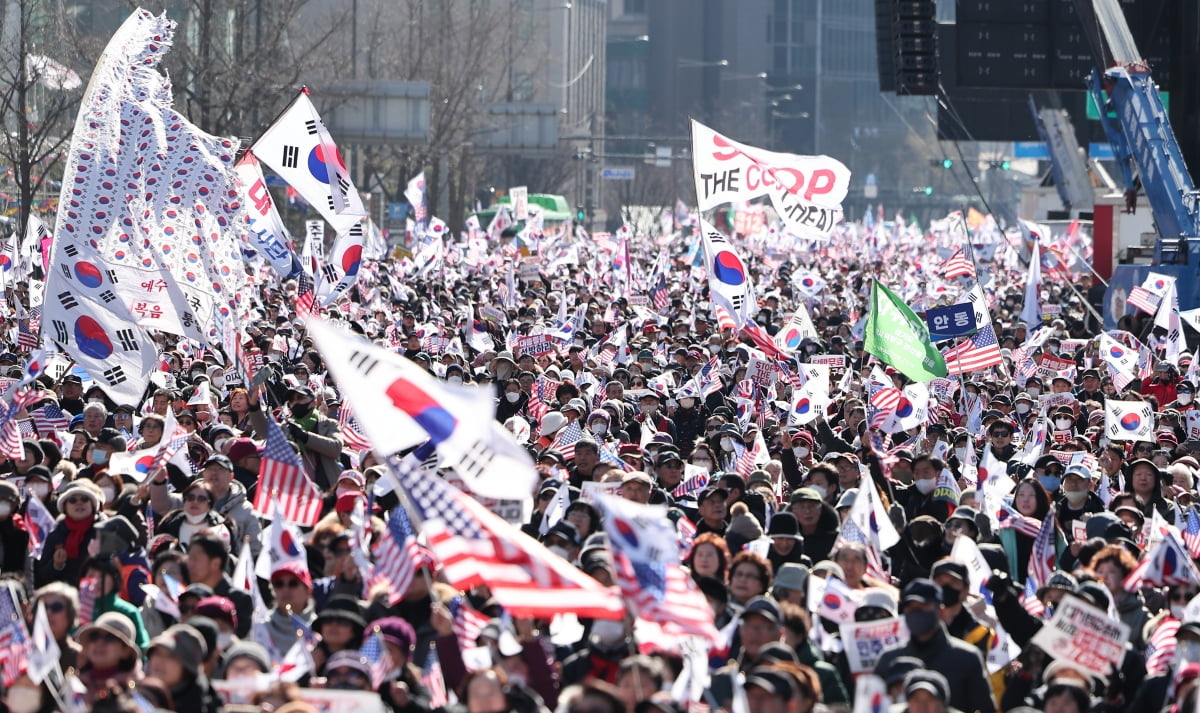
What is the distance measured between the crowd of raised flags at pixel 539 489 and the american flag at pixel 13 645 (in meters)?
0.02

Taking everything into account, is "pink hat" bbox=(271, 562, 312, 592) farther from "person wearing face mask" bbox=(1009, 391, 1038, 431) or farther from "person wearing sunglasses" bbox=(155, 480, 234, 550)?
"person wearing face mask" bbox=(1009, 391, 1038, 431)

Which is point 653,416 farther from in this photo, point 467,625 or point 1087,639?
point 1087,639

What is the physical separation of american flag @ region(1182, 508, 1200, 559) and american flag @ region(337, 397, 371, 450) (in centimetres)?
496

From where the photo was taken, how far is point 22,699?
274 inches

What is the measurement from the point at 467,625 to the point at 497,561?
2.48ft

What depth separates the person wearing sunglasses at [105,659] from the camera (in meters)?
7.30

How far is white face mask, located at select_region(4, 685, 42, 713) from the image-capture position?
696 centimetres

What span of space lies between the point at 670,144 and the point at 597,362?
329 ft

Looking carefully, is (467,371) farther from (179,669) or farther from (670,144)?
(670,144)

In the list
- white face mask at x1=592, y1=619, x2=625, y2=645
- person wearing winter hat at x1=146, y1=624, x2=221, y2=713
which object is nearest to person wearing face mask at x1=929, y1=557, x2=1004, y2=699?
white face mask at x1=592, y1=619, x2=625, y2=645

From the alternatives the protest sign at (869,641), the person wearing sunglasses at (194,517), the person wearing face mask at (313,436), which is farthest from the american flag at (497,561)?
the person wearing face mask at (313,436)

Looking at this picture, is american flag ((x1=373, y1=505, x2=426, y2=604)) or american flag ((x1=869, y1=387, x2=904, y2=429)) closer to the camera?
american flag ((x1=373, y1=505, x2=426, y2=604))

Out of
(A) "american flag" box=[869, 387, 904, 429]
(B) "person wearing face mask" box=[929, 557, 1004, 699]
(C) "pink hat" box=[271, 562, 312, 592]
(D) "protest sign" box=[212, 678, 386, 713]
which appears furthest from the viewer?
(A) "american flag" box=[869, 387, 904, 429]

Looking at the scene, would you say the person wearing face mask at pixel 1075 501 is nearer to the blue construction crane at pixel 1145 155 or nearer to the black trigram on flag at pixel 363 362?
the black trigram on flag at pixel 363 362
